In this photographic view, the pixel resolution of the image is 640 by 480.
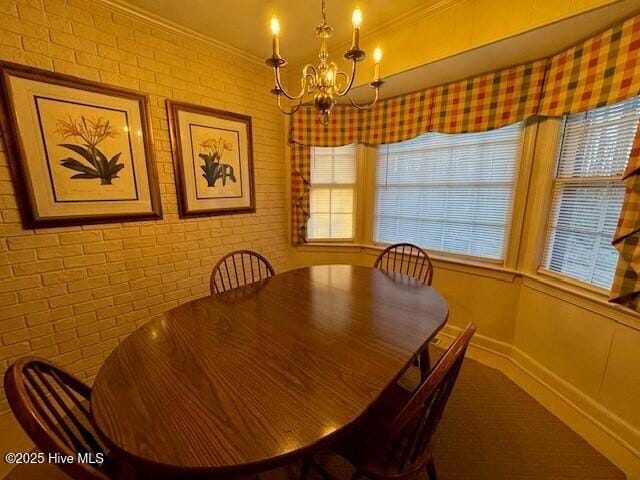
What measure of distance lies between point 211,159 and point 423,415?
2165mm

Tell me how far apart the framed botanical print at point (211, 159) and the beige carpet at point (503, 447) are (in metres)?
1.74

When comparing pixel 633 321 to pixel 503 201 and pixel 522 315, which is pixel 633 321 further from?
pixel 503 201

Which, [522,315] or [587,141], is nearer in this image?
[587,141]

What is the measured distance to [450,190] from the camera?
2174 millimetres

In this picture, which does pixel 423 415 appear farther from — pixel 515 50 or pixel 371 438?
pixel 515 50

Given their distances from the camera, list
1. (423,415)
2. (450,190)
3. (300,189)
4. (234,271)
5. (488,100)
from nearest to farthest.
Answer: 1. (423,415)
2. (488,100)
3. (450,190)
4. (234,271)
5. (300,189)

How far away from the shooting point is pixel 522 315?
187 cm

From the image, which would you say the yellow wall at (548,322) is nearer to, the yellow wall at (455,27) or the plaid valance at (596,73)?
the plaid valance at (596,73)

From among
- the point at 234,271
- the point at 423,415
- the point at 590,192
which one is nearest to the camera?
the point at 423,415

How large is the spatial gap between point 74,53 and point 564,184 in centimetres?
308

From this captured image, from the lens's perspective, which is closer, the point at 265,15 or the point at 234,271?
the point at 265,15

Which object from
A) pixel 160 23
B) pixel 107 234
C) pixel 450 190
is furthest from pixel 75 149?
pixel 450 190

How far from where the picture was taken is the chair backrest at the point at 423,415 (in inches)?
27.3

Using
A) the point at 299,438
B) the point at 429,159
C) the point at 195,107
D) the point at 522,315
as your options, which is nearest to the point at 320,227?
the point at 429,159
